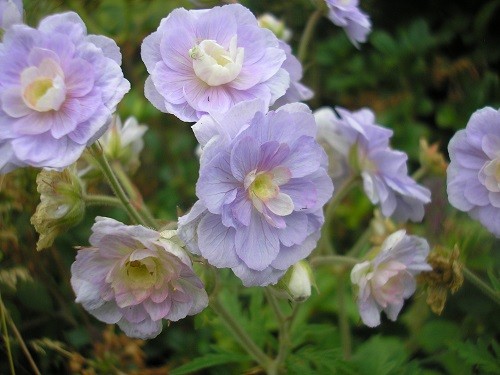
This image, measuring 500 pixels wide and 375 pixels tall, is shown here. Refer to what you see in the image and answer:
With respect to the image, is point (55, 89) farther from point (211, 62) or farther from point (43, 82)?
Result: point (211, 62)

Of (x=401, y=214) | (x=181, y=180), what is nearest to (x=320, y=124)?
(x=401, y=214)

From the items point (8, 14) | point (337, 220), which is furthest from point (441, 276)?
point (337, 220)

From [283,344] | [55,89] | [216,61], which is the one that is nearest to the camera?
[55,89]

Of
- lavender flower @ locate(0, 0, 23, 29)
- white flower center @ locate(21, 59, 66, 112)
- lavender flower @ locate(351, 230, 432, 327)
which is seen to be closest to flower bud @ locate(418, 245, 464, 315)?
lavender flower @ locate(351, 230, 432, 327)

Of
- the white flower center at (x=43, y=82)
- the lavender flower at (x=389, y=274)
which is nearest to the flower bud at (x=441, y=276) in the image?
the lavender flower at (x=389, y=274)

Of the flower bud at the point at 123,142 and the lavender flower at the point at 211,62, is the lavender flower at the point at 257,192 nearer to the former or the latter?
the lavender flower at the point at 211,62

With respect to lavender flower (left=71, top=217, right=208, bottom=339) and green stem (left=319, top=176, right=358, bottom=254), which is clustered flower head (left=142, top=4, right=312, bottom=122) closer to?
lavender flower (left=71, top=217, right=208, bottom=339)
